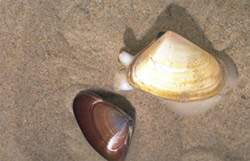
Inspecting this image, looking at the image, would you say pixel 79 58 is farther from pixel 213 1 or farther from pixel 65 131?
pixel 213 1

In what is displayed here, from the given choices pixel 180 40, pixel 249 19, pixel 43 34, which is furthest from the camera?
pixel 43 34

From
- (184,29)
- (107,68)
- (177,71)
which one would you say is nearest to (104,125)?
(107,68)

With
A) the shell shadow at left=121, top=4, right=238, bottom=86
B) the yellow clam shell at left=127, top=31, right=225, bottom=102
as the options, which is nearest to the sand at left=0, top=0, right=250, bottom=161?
the shell shadow at left=121, top=4, right=238, bottom=86

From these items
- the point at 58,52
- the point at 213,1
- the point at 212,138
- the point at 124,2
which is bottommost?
the point at 58,52

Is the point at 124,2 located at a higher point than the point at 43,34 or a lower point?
higher

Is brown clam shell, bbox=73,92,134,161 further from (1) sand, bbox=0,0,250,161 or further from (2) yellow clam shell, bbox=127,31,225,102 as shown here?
(2) yellow clam shell, bbox=127,31,225,102

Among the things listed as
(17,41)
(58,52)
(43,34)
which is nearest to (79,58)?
(58,52)
